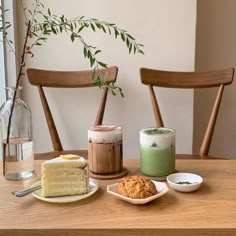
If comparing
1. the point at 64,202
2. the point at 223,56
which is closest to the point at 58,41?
the point at 223,56

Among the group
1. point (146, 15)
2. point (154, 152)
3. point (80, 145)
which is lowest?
point (80, 145)

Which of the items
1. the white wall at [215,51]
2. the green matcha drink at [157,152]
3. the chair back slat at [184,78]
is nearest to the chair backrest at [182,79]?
the chair back slat at [184,78]

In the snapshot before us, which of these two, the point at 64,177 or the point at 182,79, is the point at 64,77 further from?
the point at 64,177

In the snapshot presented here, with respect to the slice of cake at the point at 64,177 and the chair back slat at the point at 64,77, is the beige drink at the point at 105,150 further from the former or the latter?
the chair back slat at the point at 64,77

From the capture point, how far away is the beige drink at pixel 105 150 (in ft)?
3.13

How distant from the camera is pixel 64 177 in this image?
0.84 meters

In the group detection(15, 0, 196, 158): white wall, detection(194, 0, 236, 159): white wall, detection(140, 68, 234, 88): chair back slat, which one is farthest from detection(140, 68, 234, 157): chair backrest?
detection(194, 0, 236, 159): white wall

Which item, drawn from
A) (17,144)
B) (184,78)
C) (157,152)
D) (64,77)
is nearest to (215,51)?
(184,78)

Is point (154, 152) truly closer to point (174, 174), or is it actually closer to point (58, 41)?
point (174, 174)

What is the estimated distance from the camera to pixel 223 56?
81.3 inches

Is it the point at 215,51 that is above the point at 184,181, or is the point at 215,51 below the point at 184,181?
above

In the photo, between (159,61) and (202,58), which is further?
(202,58)

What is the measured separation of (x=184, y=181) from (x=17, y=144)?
1.54 feet

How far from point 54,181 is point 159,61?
1098 mm
